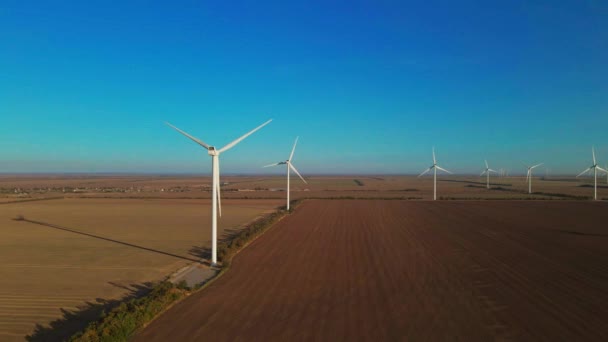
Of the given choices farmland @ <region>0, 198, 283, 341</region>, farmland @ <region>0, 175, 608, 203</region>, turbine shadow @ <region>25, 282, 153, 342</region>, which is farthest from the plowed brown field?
farmland @ <region>0, 175, 608, 203</region>

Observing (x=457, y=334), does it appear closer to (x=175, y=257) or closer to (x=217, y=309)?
(x=217, y=309)

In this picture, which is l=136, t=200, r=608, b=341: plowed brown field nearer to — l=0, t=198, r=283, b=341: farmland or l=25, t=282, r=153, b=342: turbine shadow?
l=25, t=282, r=153, b=342: turbine shadow

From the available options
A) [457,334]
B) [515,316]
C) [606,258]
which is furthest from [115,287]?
[606,258]

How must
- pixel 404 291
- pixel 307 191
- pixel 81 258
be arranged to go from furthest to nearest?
pixel 307 191 → pixel 81 258 → pixel 404 291

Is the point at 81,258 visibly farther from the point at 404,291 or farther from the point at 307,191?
the point at 307,191

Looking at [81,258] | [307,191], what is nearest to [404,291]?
[81,258]

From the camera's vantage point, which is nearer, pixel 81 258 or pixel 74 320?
pixel 74 320
